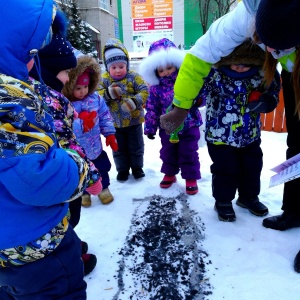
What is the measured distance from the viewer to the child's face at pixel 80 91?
7.13 feet

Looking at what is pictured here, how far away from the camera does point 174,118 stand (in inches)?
77.9

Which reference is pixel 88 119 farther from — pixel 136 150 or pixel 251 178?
pixel 251 178

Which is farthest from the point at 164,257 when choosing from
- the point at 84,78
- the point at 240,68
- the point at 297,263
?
the point at 84,78

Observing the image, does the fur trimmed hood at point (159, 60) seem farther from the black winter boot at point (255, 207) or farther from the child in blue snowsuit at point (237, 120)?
the black winter boot at point (255, 207)

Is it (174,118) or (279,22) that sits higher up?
(279,22)

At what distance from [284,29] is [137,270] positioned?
1512 mm

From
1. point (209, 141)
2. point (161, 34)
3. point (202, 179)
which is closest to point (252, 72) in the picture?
point (209, 141)

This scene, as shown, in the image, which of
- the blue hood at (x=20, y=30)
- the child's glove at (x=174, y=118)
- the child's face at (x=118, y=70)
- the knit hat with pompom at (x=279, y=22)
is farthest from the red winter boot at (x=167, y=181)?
the blue hood at (x=20, y=30)

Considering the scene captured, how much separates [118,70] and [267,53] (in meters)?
1.58

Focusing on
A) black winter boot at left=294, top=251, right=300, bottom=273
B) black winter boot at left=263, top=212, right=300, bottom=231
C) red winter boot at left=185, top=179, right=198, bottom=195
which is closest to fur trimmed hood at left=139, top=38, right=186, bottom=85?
red winter boot at left=185, top=179, right=198, bottom=195

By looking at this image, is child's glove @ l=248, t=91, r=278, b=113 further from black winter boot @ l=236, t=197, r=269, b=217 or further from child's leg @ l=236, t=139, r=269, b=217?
black winter boot @ l=236, t=197, r=269, b=217

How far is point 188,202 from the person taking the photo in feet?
8.23

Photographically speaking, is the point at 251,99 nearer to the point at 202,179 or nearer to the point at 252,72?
the point at 252,72

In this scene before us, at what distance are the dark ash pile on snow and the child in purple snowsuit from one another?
1.44ft
